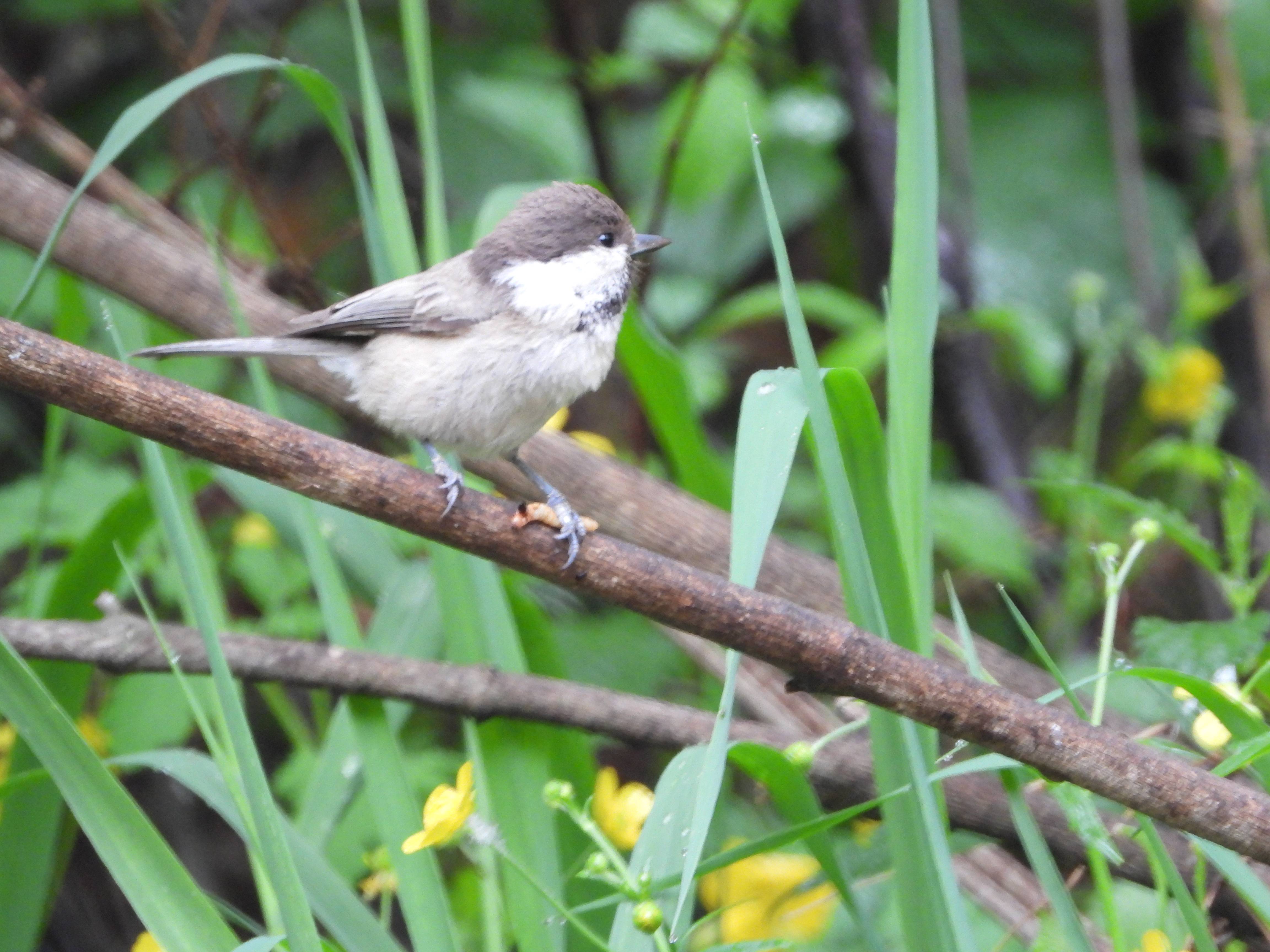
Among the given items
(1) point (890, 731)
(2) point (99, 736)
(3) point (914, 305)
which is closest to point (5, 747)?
(2) point (99, 736)

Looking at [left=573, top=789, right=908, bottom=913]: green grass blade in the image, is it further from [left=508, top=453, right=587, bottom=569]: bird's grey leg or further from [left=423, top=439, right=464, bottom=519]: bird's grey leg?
[left=423, top=439, right=464, bottom=519]: bird's grey leg

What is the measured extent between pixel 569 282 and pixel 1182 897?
1396 mm

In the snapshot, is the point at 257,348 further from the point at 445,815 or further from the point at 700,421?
the point at 700,421

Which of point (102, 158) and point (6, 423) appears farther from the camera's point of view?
point (6, 423)

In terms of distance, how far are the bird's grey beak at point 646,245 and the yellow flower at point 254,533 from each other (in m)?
1.08

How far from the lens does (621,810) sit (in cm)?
183

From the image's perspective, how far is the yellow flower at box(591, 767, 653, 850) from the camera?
1762 millimetres

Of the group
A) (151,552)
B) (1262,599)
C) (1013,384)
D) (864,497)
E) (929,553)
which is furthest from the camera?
(1013,384)

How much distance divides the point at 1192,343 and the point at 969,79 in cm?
120

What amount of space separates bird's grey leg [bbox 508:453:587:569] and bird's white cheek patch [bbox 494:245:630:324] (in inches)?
11.7

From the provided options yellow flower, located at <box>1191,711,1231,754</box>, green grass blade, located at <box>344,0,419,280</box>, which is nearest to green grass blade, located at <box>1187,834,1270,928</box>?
yellow flower, located at <box>1191,711,1231,754</box>

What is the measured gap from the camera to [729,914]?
2.06 metres

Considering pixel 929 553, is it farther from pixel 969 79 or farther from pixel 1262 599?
pixel 969 79

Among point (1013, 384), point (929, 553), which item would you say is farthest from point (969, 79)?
point (929, 553)
